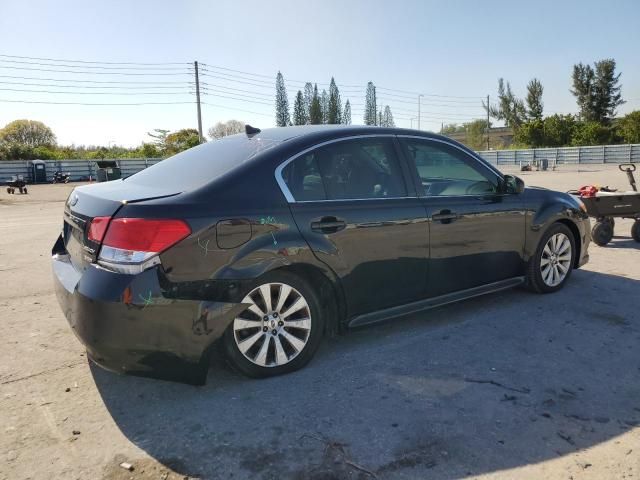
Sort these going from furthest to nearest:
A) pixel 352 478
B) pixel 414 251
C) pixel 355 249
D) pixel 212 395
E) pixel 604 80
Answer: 1. pixel 604 80
2. pixel 414 251
3. pixel 355 249
4. pixel 212 395
5. pixel 352 478

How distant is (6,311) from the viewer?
4.86 metres

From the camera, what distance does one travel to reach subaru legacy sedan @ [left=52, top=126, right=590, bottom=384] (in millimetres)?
2895

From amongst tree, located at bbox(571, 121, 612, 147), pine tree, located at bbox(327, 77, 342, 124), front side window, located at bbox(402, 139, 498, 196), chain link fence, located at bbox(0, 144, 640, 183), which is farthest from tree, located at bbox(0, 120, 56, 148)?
front side window, located at bbox(402, 139, 498, 196)

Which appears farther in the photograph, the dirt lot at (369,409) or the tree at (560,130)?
the tree at (560,130)

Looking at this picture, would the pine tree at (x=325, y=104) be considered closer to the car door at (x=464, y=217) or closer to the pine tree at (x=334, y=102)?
the pine tree at (x=334, y=102)

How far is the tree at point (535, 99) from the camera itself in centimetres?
9388

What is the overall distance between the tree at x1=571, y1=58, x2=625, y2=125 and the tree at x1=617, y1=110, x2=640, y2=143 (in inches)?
791

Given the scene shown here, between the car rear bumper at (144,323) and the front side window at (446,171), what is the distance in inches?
77.4

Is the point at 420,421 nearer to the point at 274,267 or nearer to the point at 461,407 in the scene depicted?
the point at 461,407

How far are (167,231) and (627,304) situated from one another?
4.24 metres

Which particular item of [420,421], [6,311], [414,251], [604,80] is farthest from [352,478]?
[604,80]

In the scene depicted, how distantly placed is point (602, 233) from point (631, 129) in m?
62.7

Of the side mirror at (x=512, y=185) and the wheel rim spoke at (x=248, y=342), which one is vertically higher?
the side mirror at (x=512, y=185)

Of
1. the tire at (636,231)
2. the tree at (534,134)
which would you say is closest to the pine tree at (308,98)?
the tree at (534,134)
